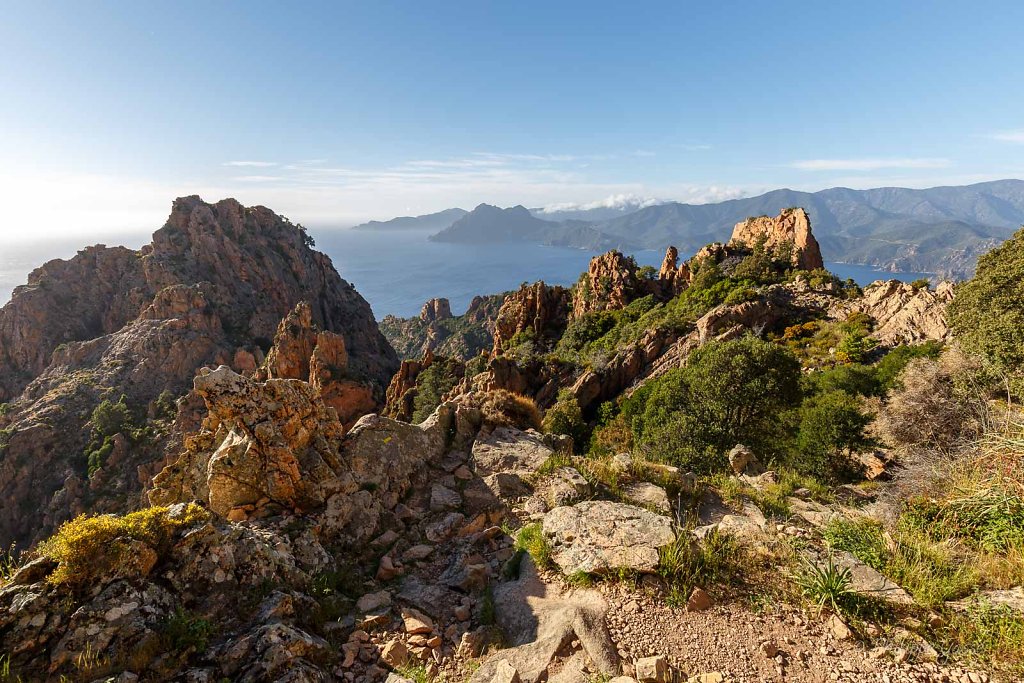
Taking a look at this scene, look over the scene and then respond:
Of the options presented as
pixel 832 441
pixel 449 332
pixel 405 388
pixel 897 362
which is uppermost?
pixel 897 362

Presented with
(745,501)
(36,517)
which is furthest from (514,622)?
(36,517)

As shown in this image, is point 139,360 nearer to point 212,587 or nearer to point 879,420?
point 212,587

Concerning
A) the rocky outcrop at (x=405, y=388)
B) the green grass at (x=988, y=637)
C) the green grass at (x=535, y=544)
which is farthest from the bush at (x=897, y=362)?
the rocky outcrop at (x=405, y=388)

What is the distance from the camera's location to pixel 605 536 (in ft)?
21.8

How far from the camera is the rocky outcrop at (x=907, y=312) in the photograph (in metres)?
30.2

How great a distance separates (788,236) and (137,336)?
9198 centimetres

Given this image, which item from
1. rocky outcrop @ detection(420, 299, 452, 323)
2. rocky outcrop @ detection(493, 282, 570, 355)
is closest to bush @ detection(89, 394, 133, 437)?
rocky outcrop @ detection(493, 282, 570, 355)

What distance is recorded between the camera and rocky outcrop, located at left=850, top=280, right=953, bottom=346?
30.2 metres

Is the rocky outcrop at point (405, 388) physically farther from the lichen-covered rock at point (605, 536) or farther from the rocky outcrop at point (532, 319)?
the lichen-covered rock at point (605, 536)

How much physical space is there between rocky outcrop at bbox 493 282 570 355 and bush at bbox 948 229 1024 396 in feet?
147

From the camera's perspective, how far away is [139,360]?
55.6 meters

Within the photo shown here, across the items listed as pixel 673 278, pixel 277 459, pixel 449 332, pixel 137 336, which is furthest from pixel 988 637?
pixel 449 332

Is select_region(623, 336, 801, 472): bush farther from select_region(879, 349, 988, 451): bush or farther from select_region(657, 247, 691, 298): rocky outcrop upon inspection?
select_region(657, 247, 691, 298): rocky outcrop

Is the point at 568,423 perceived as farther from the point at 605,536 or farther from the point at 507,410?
the point at 605,536
